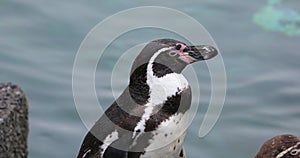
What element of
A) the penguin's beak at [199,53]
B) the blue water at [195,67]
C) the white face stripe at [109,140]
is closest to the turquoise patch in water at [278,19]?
the blue water at [195,67]

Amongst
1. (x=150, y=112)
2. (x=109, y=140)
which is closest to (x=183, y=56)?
(x=150, y=112)

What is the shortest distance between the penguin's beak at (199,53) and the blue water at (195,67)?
151 centimetres

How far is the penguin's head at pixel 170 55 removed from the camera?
317 centimetres

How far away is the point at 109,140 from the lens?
10.4ft

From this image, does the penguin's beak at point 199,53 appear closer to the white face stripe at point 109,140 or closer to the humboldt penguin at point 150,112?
the humboldt penguin at point 150,112

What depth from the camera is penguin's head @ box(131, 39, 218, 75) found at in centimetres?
317

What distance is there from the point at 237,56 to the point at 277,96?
36 centimetres

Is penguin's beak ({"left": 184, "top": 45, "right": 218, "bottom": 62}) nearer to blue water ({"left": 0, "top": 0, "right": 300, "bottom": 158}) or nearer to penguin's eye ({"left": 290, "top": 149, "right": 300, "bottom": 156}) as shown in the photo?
penguin's eye ({"left": 290, "top": 149, "right": 300, "bottom": 156})

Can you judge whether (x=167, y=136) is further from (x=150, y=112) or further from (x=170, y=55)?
(x=170, y=55)

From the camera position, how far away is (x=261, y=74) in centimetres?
529

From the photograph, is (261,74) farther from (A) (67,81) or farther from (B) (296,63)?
(A) (67,81)

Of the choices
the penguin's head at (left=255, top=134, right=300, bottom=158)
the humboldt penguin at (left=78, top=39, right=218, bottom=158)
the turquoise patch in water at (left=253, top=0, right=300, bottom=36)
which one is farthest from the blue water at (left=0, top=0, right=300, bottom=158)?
the humboldt penguin at (left=78, top=39, right=218, bottom=158)

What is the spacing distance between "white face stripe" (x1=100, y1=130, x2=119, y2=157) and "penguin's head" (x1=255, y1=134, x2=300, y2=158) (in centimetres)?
67

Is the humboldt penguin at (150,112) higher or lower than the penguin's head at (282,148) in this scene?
higher
